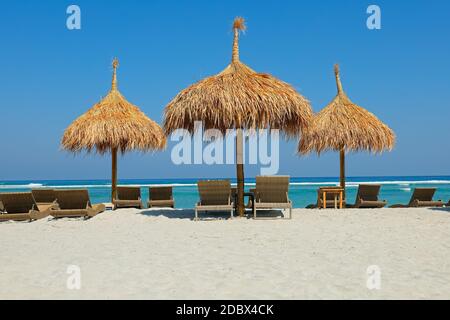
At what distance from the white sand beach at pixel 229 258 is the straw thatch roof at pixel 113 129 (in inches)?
141

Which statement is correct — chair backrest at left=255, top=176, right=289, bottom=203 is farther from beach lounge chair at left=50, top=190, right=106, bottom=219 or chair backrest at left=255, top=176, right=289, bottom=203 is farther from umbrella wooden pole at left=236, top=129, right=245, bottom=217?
beach lounge chair at left=50, top=190, right=106, bottom=219

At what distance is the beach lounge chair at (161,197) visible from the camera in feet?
36.8

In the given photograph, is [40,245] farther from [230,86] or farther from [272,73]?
[272,73]

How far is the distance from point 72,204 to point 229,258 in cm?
502

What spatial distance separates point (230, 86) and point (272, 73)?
3.59 ft

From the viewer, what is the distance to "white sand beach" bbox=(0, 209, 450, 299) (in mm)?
3637

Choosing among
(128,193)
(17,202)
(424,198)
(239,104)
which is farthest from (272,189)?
(424,198)

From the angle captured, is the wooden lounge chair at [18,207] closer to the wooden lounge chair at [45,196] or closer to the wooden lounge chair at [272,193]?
the wooden lounge chair at [45,196]

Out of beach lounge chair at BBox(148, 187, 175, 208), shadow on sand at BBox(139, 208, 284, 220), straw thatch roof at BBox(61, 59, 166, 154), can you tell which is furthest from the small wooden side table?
straw thatch roof at BBox(61, 59, 166, 154)

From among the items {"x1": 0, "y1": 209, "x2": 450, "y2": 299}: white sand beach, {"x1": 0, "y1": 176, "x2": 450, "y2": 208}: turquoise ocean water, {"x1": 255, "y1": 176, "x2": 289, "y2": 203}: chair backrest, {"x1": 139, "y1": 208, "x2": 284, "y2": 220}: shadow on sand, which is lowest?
{"x1": 0, "y1": 176, "x2": 450, "y2": 208}: turquoise ocean water

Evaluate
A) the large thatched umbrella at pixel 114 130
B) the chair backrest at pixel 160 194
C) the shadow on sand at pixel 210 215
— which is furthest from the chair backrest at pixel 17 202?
the chair backrest at pixel 160 194

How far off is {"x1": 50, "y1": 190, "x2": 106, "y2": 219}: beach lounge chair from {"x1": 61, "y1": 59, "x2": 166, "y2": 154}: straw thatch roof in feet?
9.07

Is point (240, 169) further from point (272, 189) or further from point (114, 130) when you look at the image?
point (114, 130)

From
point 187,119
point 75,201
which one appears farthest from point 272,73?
point 75,201
